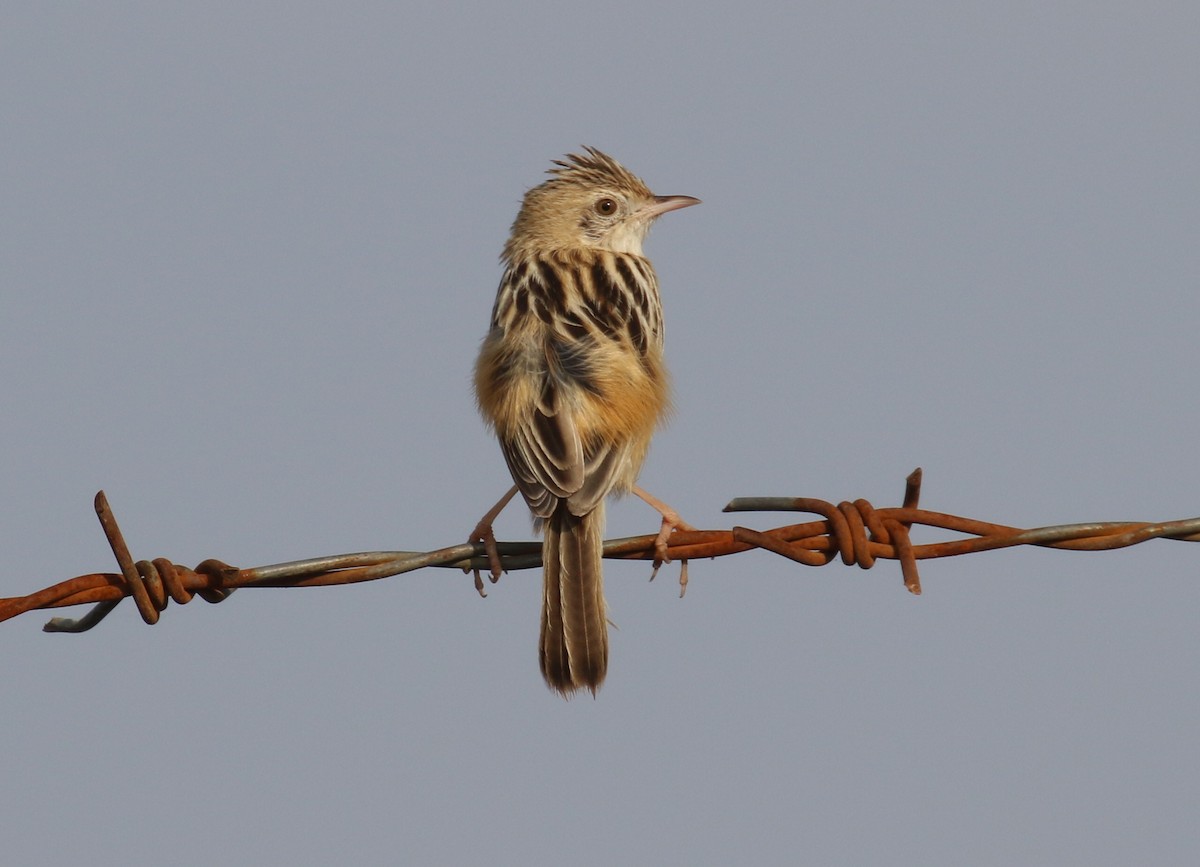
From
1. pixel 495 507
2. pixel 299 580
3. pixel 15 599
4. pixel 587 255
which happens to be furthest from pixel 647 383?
pixel 15 599

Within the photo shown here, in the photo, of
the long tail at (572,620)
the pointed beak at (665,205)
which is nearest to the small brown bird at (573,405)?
the long tail at (572,620)

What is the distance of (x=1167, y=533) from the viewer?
5215 millimetres

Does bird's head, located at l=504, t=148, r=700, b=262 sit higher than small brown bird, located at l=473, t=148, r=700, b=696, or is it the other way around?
bird's head, located at l=504, t=148, r=700, b=262

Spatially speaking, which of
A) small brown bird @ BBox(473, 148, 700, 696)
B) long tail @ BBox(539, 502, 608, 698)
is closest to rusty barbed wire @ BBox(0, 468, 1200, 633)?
small brown bird @ BBox(473, 148, 700, 696)

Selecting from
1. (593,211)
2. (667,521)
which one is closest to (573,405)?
(667,521)

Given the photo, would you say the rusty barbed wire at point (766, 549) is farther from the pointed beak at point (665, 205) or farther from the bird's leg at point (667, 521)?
the pointed beak at point (665, 205)

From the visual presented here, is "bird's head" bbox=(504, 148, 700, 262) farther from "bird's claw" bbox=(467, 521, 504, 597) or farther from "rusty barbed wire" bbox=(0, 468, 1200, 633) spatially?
"rusty barbed wire" bbox=(0, 468, 1200, 633)

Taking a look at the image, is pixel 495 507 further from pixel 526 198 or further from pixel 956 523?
pixel 526 198

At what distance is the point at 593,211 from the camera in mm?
10016

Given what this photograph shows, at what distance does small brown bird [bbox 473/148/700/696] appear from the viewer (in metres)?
6.37

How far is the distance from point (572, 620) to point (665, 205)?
4.53 meters

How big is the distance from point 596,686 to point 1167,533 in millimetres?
2541

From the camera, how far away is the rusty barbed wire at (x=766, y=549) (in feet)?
16.8

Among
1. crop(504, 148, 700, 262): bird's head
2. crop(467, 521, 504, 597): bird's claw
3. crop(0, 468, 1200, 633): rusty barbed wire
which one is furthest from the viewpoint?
crop(504, 148, 700, 262): bird's head
